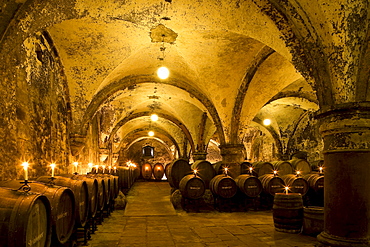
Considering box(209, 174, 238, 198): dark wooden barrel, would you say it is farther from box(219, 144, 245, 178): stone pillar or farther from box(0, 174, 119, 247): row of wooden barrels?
box(0, 174, 119, 247): row of wooden barrels

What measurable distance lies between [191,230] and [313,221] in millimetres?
2285

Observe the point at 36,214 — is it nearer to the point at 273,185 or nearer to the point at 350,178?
the point at 350,178

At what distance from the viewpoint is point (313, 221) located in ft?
17.5

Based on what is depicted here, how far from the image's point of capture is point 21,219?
2314 mm

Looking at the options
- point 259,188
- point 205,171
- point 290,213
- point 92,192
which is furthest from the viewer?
point 205,171

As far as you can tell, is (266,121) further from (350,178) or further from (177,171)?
(350,178)

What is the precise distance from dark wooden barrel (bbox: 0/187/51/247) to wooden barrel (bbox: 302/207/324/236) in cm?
435

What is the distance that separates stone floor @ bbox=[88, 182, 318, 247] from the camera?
16.5ft

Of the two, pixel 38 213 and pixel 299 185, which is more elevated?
pixel 38 213

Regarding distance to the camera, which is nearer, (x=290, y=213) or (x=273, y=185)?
(x=290, y=213)

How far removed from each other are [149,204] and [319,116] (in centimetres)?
703

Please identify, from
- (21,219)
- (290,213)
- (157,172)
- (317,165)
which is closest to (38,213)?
(21,219)

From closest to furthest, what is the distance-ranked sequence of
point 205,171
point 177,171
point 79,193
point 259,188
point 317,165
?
point 79,193 → point 259,188 → point 205,171 → point 177,171 → point 317,165

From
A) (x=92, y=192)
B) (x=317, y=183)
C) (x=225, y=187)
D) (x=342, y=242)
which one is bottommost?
(x=342, y=242)
